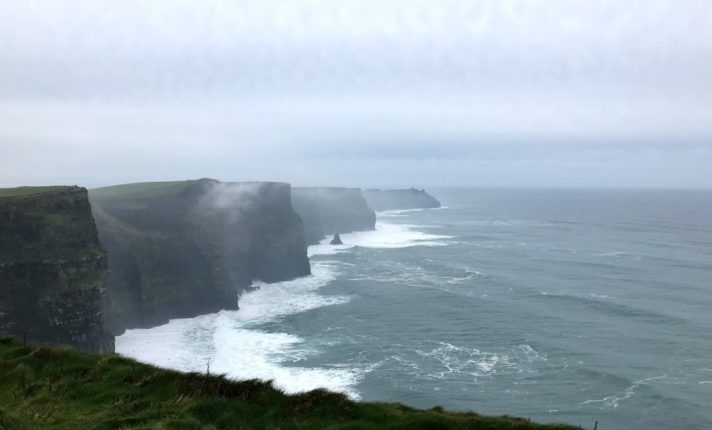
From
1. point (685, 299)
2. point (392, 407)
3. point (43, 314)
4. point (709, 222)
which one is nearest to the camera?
point (392, 407)

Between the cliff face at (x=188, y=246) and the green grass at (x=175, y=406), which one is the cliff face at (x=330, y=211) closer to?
the cliff face at (x=188, y=246)

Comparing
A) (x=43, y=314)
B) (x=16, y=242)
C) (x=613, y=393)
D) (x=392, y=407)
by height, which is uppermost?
(x=16, y=242)

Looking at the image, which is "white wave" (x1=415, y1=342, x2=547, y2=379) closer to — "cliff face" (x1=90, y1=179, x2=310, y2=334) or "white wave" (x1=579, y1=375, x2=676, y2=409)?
"white wave" (x1=579, y1=375, x2=676, y2=409)

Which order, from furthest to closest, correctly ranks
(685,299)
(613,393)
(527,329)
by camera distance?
(685,299), (527,329), (613,393)

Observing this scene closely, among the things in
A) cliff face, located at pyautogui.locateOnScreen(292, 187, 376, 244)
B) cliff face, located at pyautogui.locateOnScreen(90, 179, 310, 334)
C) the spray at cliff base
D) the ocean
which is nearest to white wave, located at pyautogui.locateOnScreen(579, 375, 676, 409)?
the ocean

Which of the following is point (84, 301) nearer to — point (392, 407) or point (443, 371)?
point (443, 371)

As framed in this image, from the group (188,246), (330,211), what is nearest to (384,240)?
(330,211)

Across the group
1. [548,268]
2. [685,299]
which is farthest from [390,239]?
[685,299]
